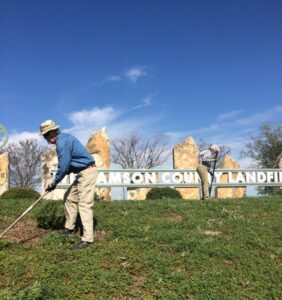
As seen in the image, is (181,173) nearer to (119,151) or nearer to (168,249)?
(168,249)

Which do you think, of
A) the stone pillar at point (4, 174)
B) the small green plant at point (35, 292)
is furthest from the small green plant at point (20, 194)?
the small green plant at point (35, 292)

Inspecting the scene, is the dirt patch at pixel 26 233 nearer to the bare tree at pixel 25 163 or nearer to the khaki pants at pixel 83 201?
the khaki pants at pixel 83 201

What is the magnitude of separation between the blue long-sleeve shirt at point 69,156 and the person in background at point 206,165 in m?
5.77

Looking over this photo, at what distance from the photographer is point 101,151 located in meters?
20.1

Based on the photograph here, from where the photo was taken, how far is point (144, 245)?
678 centimetres

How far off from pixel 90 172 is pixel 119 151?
118 ft

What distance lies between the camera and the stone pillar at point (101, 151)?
19969 millimetres

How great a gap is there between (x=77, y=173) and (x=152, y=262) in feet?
6.26

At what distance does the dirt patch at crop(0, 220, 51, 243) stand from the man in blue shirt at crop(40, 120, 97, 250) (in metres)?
0.63

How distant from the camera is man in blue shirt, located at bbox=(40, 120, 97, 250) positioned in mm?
6570

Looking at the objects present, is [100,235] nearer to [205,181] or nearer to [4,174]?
[205,181]

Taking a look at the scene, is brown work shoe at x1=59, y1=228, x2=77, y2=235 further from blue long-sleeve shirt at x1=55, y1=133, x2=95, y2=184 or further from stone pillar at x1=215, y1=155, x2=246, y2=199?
stone pillar at x1=215, y1=155, x2=246, y2=199

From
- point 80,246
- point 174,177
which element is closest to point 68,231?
point 80,246

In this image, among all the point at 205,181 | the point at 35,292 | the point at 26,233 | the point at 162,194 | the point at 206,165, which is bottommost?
the point at 35,292
